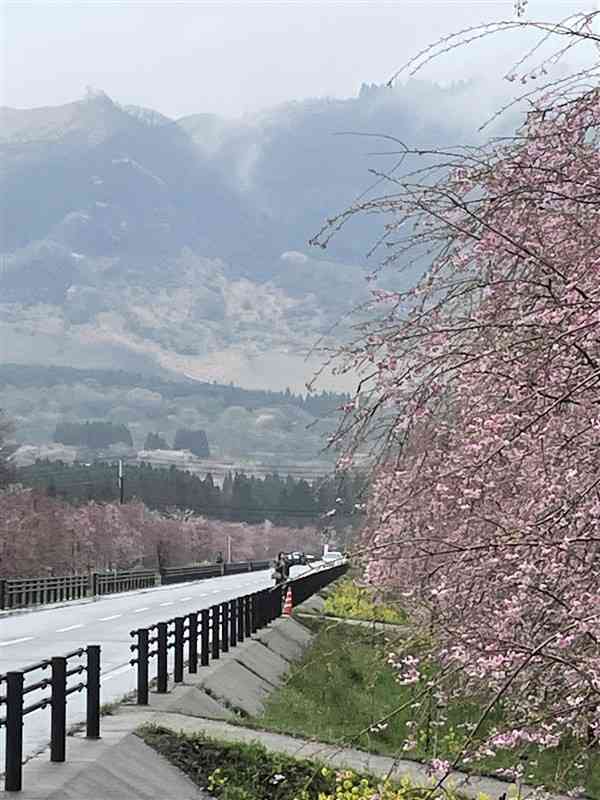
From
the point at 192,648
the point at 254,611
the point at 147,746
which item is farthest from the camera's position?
the point at 254,611

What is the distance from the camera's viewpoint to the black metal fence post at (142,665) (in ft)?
44.0

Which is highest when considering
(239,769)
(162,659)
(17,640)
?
(162,659)

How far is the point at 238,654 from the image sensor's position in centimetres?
2028

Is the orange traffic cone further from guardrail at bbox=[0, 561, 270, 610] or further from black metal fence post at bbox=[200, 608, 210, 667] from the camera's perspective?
black metal fence post at bbox=[200, 608, 210, 667]

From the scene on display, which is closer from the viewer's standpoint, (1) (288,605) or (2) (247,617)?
(2) (247,617)

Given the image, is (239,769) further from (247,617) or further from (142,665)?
(247,617)

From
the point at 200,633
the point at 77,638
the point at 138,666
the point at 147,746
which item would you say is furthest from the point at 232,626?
the point at 147,746

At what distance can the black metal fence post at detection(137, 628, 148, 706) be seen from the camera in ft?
44.0

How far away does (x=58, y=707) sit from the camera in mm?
9703

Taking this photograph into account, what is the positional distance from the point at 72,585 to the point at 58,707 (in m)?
42.3

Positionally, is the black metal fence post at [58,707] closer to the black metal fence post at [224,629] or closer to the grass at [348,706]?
the grass at [348,706]

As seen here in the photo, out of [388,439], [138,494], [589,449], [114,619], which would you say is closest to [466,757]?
[589,449]

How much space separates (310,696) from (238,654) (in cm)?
123

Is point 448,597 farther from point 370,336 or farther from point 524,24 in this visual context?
point 524,24
